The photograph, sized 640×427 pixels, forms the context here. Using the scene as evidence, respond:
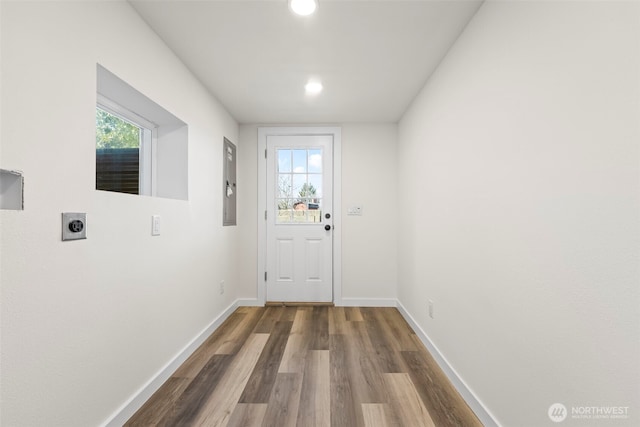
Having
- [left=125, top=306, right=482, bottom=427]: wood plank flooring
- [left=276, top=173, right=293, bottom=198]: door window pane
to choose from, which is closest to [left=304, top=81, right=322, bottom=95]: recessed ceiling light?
[left=276, top=173, right=293, bottom=198]: door window pane

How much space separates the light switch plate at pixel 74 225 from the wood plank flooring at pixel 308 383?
1.01 m

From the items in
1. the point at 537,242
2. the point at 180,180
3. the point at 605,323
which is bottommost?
the point at 605,323

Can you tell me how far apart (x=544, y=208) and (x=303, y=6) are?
1450 millimetres

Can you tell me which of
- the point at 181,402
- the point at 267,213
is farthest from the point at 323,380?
the point at 267,213

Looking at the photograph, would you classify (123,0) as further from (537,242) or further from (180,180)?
(537,242)

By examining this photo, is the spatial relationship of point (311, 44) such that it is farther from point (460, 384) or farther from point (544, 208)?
point (460, 384)

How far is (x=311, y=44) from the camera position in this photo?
1943 millimetres

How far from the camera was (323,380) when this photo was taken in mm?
1947

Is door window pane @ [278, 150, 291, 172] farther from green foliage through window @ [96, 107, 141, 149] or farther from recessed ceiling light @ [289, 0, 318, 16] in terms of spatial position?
recessed ceiling light @ [289, 0, 318, 16]

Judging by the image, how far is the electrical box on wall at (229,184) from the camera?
10.0ft

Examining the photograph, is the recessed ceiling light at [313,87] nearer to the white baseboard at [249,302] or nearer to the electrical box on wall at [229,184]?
the electrical box on wall at [229,184]

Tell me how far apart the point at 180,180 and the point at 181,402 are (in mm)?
1417

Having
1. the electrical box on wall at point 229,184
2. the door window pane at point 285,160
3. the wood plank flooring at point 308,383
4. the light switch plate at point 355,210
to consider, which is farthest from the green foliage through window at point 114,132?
the light switch plate at point 355,210

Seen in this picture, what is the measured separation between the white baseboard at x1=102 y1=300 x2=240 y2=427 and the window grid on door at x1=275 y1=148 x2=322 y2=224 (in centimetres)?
148
